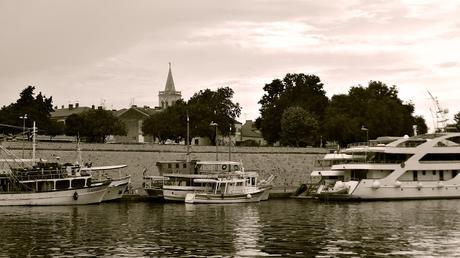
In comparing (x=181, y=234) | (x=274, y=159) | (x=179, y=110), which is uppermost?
(x=179, y=110)

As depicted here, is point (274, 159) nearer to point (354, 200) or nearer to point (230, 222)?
point (354, 200)

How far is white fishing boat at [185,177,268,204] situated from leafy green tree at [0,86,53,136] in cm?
4257

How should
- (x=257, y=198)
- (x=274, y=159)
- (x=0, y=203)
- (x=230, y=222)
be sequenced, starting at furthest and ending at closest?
(x=274, y=159) → (x=257, y=198) → (x=0, y=203) → (x=230, y=222)

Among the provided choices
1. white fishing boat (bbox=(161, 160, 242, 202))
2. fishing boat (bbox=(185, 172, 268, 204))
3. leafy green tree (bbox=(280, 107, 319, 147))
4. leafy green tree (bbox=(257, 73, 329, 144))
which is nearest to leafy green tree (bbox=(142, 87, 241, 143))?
leafy green tree (bbox=(257, 73, 329, 144))

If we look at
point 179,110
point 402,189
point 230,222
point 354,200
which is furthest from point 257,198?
point 179,110

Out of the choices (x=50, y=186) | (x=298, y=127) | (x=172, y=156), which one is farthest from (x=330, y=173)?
(x=298, y=127)

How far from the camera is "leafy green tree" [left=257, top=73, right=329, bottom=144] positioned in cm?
11844

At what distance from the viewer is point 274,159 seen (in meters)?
90.9

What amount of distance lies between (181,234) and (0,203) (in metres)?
29.2

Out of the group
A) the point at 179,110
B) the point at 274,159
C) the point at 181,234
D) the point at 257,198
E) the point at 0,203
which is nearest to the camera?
the point at 181,234

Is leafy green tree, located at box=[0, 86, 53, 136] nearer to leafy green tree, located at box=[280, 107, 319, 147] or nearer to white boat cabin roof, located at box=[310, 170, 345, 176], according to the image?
leafy green tree, located at box=[280, 107, 319, 147]

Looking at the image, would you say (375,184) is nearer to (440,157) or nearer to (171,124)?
(440,157)

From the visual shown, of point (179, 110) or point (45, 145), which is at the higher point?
point (179, 110)

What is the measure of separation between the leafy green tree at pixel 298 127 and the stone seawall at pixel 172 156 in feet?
38.6
